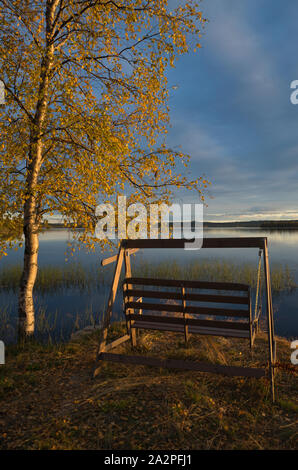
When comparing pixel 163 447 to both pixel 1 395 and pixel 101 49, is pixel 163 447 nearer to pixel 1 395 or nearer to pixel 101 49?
pixel 1 395

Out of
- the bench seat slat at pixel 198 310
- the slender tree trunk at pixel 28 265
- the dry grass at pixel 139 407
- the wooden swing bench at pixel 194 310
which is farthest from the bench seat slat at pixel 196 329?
the slender tree trunk at pixel 28 265

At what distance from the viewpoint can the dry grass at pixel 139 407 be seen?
3.62 m

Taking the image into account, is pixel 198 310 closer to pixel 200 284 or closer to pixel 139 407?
pixel 200 284

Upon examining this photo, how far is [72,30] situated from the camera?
7.66 m

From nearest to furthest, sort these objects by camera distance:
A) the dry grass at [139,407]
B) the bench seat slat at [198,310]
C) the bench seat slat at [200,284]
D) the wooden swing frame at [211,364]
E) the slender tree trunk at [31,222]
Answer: the dry grass at [139,407] < the wooden swing frame at [211,364] < the bench seat slat at [200,284] < the bench seat slat at [198,310] < the slender tree trunk at [31,222]

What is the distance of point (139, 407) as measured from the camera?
13.9 feet

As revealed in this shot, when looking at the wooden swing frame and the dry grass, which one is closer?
the dry grass

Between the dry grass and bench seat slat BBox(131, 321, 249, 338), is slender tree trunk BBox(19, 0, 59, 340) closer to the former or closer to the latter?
the dry grass

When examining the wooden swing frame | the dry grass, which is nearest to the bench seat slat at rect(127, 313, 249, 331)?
the wooden swing frame

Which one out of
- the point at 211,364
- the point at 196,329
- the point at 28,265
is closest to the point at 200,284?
the point at 196,329

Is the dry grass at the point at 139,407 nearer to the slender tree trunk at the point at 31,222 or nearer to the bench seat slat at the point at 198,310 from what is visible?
the bench seat slat at the point at 198,310

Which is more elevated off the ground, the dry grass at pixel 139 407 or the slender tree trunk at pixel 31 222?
the slender tree trunk at pixel 31 222

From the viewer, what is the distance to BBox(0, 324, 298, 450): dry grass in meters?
3.62
